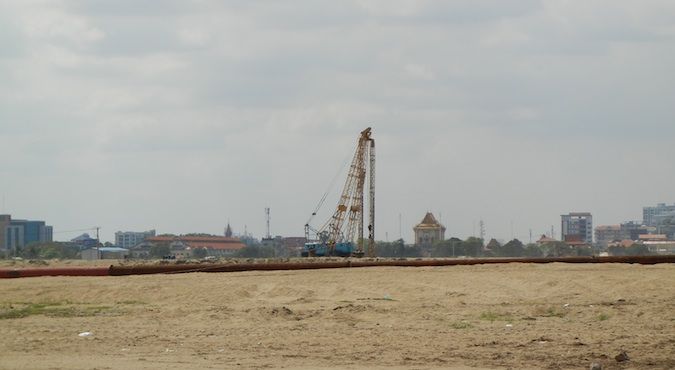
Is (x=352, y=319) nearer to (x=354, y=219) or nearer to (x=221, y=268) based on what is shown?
(x=221, y=268)

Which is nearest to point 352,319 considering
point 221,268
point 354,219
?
point 221,268

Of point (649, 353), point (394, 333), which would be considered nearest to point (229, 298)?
point (394, 333)

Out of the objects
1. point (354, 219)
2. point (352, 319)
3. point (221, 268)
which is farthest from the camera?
point (354, 219)

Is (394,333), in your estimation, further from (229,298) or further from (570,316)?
(229,298)

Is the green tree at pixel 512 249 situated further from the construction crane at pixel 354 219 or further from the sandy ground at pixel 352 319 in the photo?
the sandy ground at pixel 352 319

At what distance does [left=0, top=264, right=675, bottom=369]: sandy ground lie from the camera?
61.2 feet

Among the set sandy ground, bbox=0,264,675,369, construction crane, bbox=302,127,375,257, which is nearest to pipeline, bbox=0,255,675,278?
sandy ground, bbox=0,264,675,369

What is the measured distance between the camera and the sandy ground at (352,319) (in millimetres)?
18656

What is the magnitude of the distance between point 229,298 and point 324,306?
3.39m

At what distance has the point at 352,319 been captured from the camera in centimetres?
2383

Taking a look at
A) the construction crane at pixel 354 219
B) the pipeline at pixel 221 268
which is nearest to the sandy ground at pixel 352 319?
the pipeline at pixel 221 268

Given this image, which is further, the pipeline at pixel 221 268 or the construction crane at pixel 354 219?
the construction crane at pixel 354 219

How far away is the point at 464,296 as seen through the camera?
1124 inches

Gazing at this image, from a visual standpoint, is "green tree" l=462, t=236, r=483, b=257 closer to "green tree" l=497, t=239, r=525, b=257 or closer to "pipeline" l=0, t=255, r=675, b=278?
"green tree" l=497, t=239, r=525, b=257
